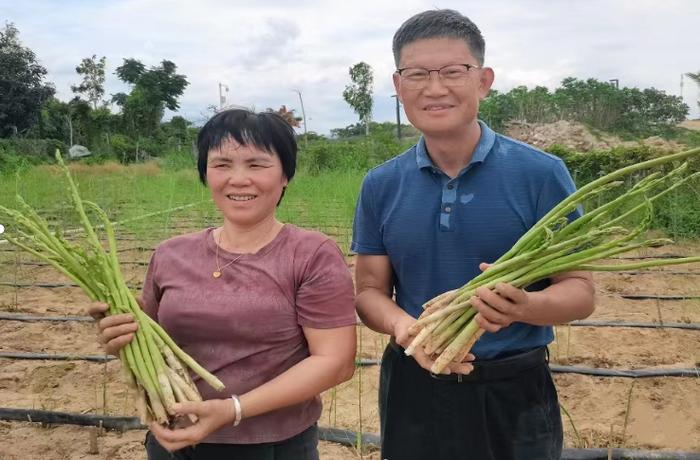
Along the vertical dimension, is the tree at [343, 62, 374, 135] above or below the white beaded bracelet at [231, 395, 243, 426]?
above

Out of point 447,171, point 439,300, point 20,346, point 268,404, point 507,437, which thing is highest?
point 447,171

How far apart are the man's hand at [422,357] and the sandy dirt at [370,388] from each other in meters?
1.10

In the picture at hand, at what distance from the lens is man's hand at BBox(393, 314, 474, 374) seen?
1355mm

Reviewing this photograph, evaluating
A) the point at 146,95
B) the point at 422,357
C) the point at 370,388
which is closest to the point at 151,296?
the point at 422,357

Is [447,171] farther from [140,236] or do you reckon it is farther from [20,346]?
[140,236]

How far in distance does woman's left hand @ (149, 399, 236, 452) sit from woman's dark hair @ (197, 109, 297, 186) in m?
0.53

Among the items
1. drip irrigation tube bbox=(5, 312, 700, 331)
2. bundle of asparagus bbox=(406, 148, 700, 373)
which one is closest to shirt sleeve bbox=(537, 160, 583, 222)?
bundle of asparagus bbox=(406, 148, 700, 373)

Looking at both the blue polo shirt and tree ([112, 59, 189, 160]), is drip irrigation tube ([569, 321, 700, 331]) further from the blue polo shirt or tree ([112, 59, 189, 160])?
tree ([112, 59, 189, 160])

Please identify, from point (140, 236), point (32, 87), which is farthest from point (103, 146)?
point (140, 236)

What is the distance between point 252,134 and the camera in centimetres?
142

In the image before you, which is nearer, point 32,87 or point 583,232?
point 583,232

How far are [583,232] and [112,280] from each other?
997 mm

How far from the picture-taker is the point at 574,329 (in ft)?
13.7

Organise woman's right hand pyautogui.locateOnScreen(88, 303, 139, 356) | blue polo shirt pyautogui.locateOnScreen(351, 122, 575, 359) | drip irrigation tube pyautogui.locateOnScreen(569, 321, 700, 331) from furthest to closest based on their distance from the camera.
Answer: drip irrigation tube pyautogui.locateOnScreen(569, 321, 700, 331) < blue polo shirt pyautogui.locateOnScreen(351, 122, 575, 359) < woman's right hand pyautogui.locateOnScreen(88, 303, 139, 356)
